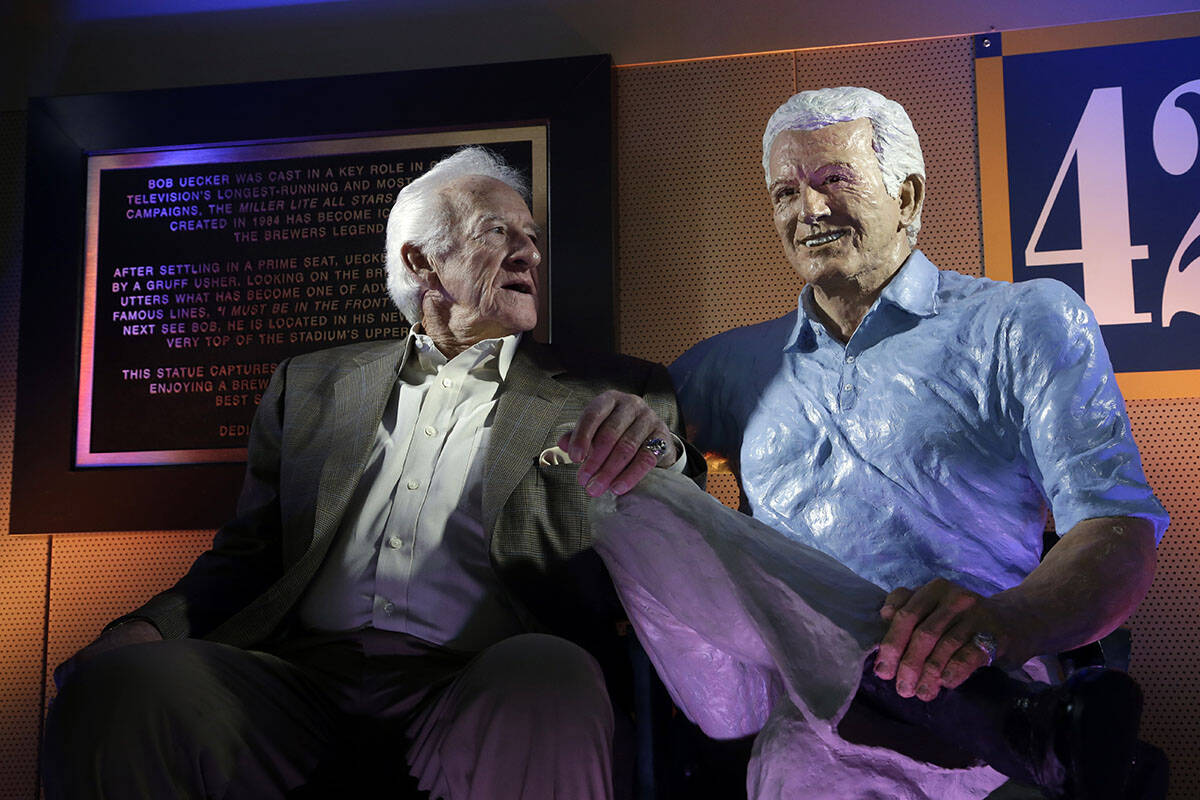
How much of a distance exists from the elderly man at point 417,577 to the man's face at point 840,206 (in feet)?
1.37

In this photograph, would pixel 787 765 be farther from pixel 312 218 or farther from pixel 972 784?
pixel 312 218

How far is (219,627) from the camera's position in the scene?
218 cm

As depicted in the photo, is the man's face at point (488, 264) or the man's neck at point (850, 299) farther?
the man's face at point (488, 264)

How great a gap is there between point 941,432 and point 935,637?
653mm

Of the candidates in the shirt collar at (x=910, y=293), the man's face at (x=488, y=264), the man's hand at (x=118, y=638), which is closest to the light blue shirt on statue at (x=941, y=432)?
the shirt collar at (x=910, y=293)

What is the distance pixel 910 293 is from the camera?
2.06 metres

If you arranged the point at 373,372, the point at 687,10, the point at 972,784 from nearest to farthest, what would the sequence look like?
1. the point at 972,784
2. the point at 373,372
3. the point at 687,10

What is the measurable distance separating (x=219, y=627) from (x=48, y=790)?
Answer: 20.4 inches

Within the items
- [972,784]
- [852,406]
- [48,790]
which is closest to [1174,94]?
[852,406]

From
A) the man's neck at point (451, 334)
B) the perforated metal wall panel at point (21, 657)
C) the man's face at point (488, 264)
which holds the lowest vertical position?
the perforated metal wall panel at point (21, 657)

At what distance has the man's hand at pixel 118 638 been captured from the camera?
196cm

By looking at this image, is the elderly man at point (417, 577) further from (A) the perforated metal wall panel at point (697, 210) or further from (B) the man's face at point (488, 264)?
(A) the perforated metal wall panel at point (697, 210)

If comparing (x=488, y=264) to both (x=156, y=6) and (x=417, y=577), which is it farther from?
(x=156, y=6)

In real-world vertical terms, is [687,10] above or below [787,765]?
above
